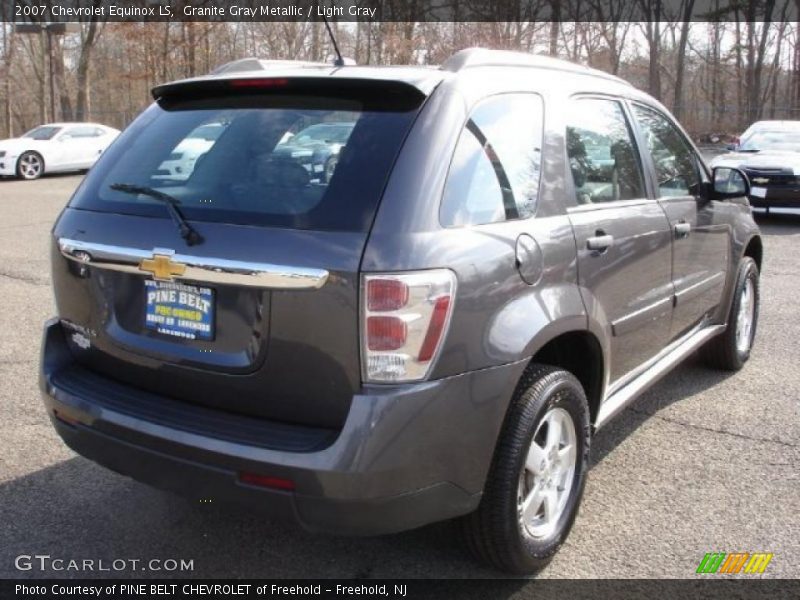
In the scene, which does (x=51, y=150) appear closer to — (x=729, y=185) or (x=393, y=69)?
(x=729, y=185)

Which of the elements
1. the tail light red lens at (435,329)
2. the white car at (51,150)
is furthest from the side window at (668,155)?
the white car at (51,150)

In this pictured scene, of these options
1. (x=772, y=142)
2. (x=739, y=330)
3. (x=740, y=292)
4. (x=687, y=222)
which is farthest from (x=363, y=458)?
(x=772, y=142)

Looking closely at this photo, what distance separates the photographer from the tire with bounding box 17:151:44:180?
65.5 ft

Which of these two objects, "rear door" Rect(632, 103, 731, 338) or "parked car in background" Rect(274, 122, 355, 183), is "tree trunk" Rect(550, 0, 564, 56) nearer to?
"rear door" Rect(632, 103, 731, 338)

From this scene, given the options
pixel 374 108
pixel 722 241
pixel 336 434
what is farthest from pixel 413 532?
pixel 722 241

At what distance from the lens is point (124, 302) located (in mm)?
2670

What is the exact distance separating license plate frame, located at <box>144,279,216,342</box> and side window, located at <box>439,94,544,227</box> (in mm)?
800

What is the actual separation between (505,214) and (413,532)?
1.37 meters

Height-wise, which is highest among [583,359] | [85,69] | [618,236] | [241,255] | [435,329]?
[85,69]

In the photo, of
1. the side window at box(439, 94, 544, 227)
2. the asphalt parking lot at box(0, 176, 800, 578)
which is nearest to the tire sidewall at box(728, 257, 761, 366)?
the asphalt parking lot at box(0, 176, 800, 578)

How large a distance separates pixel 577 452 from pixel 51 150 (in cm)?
2047

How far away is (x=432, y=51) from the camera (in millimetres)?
28609

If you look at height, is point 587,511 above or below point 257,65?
below

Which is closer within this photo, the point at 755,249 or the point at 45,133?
the point at 755,249
